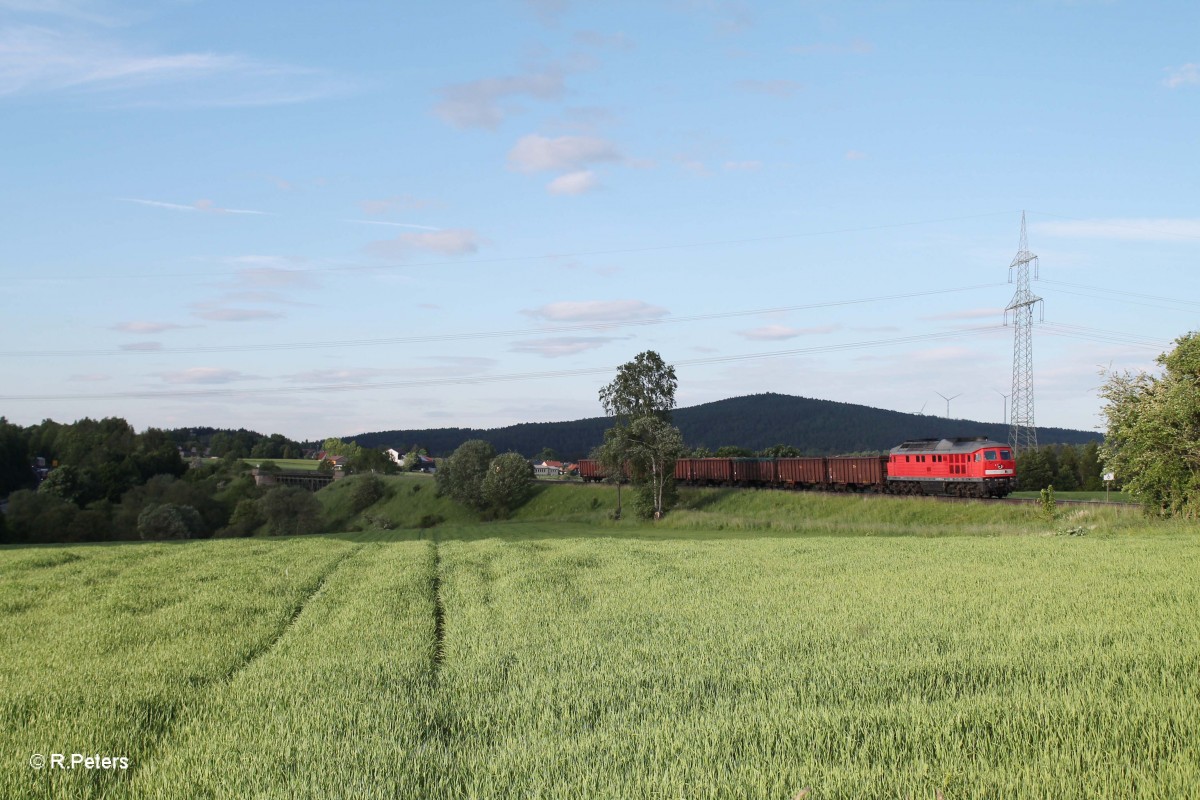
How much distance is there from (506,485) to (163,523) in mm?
33813

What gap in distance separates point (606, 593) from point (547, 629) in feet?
12.4

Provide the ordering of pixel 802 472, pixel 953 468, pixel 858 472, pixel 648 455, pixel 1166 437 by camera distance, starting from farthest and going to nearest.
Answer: pixel 648 455
pixel 802 472
pixel 858 472
pixel 953 468
pixel 1166 437

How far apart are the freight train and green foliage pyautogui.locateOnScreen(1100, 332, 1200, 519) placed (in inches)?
565

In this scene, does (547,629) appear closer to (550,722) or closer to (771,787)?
(550,722)

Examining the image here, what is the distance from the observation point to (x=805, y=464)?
69312 mm

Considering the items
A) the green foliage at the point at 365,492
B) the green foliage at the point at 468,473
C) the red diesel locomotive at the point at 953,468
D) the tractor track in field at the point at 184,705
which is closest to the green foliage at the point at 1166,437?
the red diesel locomotive at the point at 953,468

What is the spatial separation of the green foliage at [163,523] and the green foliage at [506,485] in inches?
1187

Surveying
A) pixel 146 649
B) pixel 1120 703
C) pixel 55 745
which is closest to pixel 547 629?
pixel 146 649

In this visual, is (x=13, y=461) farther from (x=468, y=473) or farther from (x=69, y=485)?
(x=468, y=473)

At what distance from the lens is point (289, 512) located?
90750 mm

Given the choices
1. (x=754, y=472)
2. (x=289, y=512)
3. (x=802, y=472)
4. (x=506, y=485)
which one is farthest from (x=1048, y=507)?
(x=289, y=512)

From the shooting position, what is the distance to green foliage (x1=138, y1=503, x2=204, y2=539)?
82.7m

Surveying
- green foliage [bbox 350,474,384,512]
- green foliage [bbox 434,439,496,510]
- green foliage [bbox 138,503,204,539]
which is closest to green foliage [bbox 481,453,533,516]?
green foliage [bbox 434,439,496,510]

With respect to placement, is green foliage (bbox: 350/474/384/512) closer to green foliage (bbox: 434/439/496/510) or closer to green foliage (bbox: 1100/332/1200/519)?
green foliage (bbox: 434/439/496/510)
